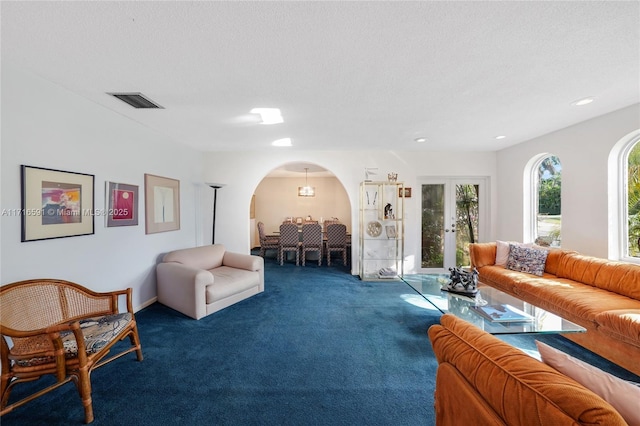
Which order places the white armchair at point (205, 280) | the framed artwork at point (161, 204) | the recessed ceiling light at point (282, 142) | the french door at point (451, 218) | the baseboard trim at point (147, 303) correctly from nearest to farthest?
1. the white armchair at point (205, 280)
2. the baseboard trim at point (147, 303)
3. the framed artwork at point (161, 204)
4. the recessed ceiling light at point (282, 142)
5. the french door at point (451, 218)

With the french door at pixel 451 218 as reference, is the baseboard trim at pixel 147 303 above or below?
below

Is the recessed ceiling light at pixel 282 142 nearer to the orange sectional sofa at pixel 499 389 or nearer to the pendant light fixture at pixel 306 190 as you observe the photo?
the pendant light fixture at pixel 306 190

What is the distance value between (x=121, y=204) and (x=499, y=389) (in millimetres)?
3590

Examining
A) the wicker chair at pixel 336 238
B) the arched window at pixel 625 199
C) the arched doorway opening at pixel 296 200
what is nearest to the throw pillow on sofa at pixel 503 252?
the arched window at pixel 625 199

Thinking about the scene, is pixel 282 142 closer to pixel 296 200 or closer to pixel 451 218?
pixel 451 218

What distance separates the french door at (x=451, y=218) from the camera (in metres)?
4.75

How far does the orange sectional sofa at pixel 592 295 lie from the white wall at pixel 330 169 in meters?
1.81

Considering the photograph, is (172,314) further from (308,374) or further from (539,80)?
(539,80)

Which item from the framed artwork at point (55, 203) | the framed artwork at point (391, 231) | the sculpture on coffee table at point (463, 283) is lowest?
the sculpture on coffee table at point (463, 283)

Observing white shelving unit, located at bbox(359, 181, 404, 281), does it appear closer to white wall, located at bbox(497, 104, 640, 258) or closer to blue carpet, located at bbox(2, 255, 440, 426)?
blue carpet, located at bbox(2, 255, 440, 426)

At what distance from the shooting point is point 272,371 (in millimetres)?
1989

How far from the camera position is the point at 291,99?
2398 millimetres

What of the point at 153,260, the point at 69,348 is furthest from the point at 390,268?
the point at 69,348

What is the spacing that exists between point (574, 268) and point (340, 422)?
10.2 ft
